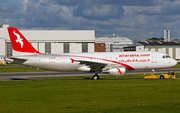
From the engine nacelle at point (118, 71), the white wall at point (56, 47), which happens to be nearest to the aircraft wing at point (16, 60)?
the engine nacelle at point (118, 71)

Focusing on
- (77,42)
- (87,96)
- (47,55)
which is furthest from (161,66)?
(77,42)

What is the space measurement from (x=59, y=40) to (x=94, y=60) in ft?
238

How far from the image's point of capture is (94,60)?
38.7 meters

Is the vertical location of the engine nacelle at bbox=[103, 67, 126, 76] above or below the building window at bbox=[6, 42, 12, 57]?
below

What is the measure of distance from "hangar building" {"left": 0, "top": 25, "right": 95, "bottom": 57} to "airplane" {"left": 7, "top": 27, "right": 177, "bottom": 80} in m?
68.3

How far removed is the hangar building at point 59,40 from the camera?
108688 millimetres

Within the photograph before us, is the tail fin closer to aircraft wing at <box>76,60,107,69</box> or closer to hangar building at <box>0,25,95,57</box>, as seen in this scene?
aircraft wing at <box>76,60,107,69</box>

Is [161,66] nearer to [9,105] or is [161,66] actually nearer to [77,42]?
[9,105]

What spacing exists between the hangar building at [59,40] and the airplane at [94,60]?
6831 centimetres

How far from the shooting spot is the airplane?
3797cm

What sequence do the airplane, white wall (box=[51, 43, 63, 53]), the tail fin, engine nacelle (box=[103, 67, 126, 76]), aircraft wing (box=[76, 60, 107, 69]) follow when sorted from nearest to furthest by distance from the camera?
engine nacelle (box=[103, 67, 126, 76])
aircraft wing (box=[76, 60, 107, 69])
the airplane
the tail fin
white wall (box=[51, 43, 63, 53])

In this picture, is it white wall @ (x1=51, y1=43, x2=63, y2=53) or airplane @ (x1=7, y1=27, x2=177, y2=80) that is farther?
white wall @ (x1=51, y1=43, x2=63, y2=53)

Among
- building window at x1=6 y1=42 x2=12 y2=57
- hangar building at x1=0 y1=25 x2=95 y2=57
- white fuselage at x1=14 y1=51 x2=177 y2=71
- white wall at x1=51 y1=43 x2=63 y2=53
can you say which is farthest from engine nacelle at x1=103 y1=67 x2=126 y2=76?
building window at x1=6 y1=42 x2=12 y2=57

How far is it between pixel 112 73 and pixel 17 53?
582 inches
